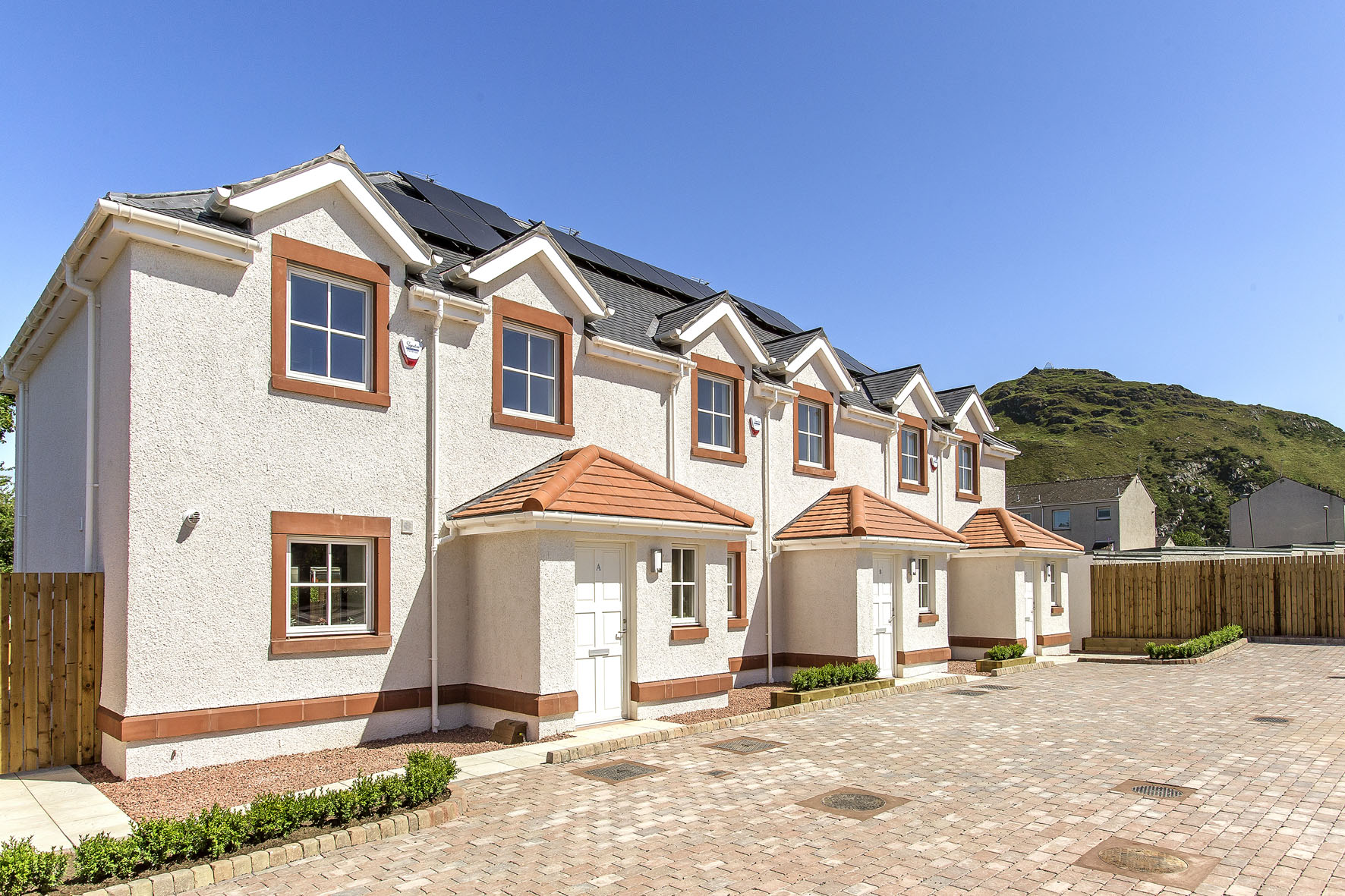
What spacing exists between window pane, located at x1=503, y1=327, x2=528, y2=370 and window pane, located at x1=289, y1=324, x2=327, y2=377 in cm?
298

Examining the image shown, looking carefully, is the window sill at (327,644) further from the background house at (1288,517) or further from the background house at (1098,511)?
the background house at (1288,517)

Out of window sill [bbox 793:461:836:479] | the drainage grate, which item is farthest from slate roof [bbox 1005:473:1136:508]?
the drainage grate

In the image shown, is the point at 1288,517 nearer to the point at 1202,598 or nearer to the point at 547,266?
the point at 1202,598

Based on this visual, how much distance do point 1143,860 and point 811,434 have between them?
13.7 metres

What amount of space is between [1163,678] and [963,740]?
953 cm

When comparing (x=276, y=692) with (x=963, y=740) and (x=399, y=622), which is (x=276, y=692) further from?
(x=963, y=740)

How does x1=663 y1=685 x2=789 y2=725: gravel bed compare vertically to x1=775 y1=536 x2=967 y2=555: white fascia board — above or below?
below

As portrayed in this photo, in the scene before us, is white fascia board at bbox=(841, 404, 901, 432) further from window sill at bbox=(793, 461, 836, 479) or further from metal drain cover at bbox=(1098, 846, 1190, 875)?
metal drain cover at bbox=(1098, 846, 1190, 875)

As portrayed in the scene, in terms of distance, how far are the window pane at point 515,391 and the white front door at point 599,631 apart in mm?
2741

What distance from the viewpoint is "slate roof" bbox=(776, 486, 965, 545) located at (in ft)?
56.9

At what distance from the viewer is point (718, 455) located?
1709 centimetres

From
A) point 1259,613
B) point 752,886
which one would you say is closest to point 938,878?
point 752,886

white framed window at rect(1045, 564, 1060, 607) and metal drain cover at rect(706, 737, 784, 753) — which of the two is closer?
metal drain cover at rect(706, 737, 784, 753)

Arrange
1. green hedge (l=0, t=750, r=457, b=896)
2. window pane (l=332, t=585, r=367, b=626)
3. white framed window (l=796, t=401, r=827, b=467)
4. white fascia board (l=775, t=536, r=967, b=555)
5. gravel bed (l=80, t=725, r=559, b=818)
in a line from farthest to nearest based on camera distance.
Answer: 1. white framed window (l=796, t=401, r=827, b=467)
2. white fascia board (l=775, t=536, r=967, b=555)
3. window pane (l=332, t=585, r=367, b=626)
4. gravel bed (l=80, t=725, r=559, b=818)
5. green hedge (l=0, t=750, r=457, b=896)
